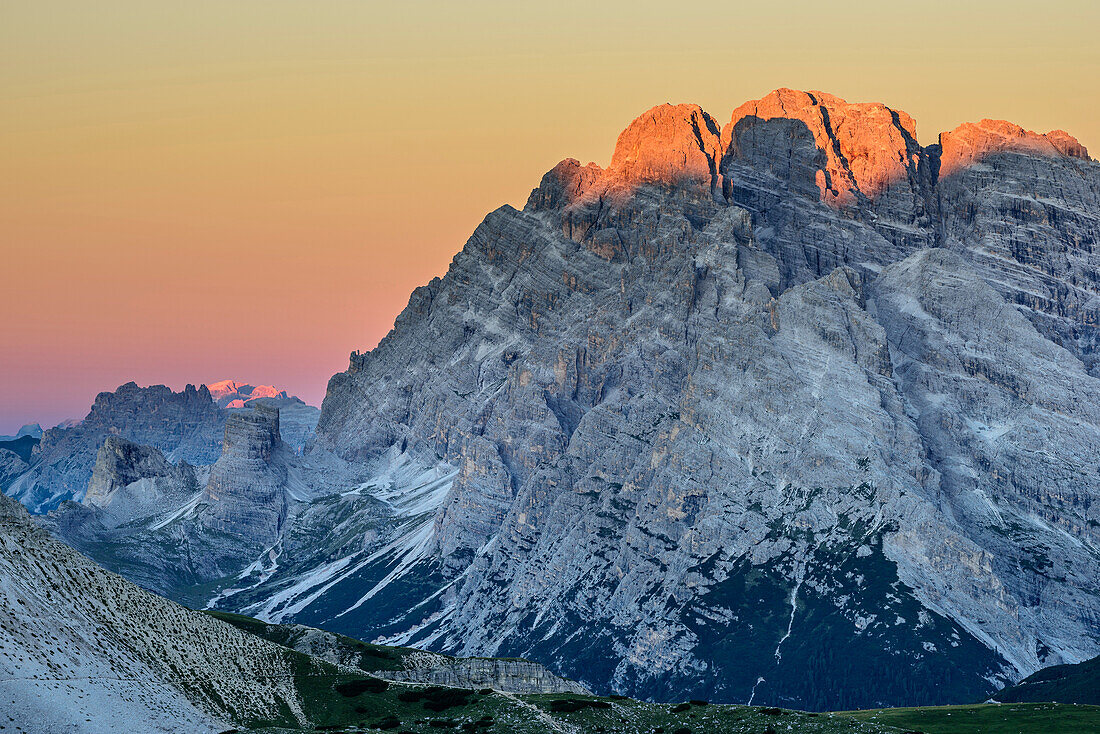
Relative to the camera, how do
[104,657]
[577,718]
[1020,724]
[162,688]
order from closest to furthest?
[104,657] → [162,688] → [577,718] → [1020,724]

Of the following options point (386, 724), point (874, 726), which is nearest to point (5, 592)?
point (386, 724)

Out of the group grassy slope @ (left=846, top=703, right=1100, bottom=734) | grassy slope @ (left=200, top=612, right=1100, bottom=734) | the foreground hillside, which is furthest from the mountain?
grassy slope @ (left=846, top=703, right=1100, bottom=734)

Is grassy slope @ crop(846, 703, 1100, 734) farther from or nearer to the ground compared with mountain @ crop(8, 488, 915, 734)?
nearer to the ground

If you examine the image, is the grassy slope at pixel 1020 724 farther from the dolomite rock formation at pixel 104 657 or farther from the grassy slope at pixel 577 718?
the dolomite rock formation at pixel 104 657

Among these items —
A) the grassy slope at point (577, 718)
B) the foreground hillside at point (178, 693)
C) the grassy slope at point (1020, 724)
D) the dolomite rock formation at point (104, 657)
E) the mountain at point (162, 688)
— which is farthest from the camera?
the grassy slope at point (1020, 724)

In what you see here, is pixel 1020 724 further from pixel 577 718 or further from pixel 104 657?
pixel 104 657

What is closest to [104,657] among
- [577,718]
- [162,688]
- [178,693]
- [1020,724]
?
[162,688]

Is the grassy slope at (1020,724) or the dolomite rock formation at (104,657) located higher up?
the dolomite rock formation at (104,657)

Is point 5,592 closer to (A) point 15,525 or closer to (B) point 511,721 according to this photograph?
(A) point 15,525

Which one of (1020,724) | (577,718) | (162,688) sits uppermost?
(162,688)

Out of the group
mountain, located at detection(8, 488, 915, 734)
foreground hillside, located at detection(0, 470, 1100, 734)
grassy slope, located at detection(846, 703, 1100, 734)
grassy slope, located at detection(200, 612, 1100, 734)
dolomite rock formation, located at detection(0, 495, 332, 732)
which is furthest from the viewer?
grassy slope, located at detection(846, 703, 1100, 734)

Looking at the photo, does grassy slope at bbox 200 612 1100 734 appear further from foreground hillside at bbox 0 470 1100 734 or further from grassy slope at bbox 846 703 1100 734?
foreground hillside at bbox 0 470 1100 734

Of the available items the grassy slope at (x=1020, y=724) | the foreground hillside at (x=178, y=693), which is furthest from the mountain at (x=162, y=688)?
the grassy slope at (x=1020, y=724)

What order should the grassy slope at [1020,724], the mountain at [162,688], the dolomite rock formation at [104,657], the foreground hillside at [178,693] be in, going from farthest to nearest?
1. the grassy slope at [1020,724]
2. the foreground hillside at [178,693]
3. the mountain at [162,688]
4. the dolomite rock formation at [104,657]
